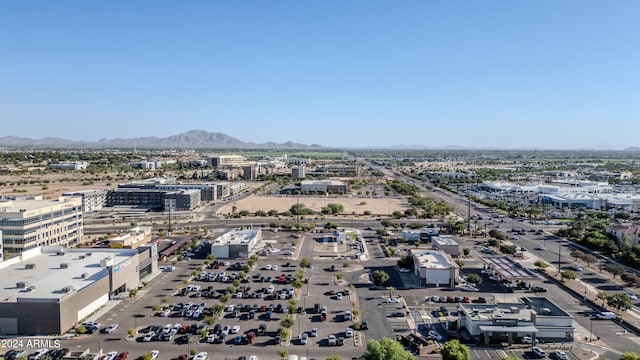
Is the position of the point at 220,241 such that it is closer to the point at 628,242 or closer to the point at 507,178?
the point at 628,242

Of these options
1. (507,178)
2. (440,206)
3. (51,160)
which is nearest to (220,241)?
(440,206)

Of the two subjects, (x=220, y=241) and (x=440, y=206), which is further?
(x=440, y=206)

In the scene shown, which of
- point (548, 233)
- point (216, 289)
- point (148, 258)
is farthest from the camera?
point (548, 233)

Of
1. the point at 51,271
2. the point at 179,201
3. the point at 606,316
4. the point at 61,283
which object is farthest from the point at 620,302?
the point at 179,201

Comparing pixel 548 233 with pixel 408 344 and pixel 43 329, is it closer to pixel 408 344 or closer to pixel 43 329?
pixel 408 344

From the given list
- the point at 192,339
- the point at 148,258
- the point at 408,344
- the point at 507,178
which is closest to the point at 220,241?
the point at 148,258

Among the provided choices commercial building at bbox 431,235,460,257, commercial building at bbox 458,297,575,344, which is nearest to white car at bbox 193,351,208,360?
commercial building at bbox 458,297,575,344

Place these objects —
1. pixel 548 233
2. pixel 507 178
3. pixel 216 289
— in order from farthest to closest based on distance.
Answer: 1. pixel 507 178
2. pixel 548 233
3. pixel 216 289

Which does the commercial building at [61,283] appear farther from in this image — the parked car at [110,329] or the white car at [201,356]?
the white car at [201,356]
